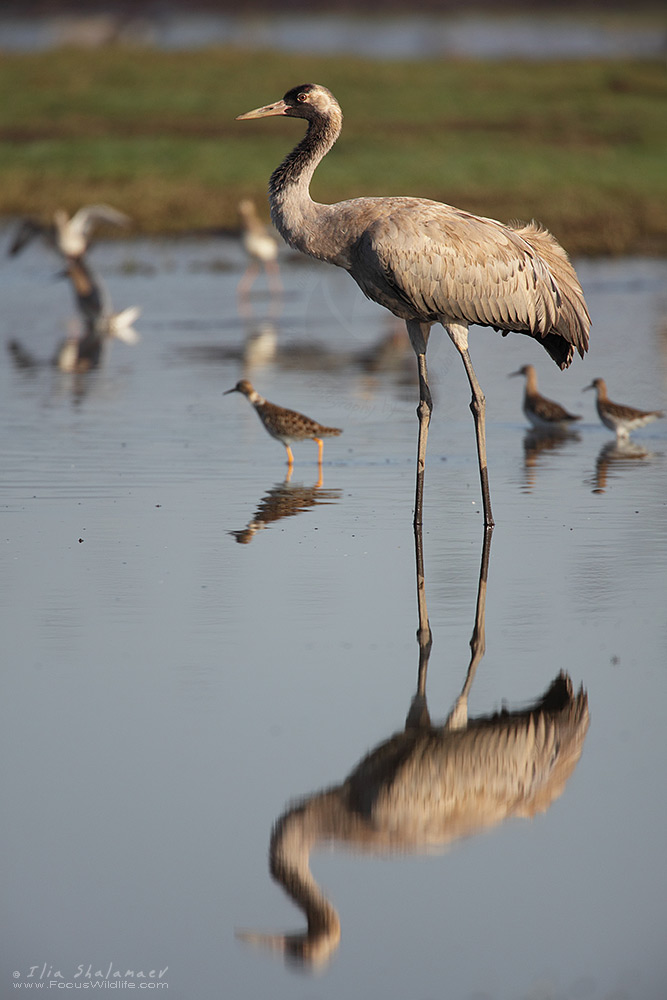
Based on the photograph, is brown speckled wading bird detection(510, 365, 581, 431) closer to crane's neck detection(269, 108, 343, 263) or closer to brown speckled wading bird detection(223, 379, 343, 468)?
brown speckled wading bird detection(223, 379, 343, 468)

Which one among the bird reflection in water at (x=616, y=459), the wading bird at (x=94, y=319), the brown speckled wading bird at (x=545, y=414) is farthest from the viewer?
the wading bird at (x=94, y=319)

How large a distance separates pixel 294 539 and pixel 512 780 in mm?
3407

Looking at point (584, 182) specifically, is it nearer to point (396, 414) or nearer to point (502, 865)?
point (396, 414)

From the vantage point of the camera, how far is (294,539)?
8.41 meters

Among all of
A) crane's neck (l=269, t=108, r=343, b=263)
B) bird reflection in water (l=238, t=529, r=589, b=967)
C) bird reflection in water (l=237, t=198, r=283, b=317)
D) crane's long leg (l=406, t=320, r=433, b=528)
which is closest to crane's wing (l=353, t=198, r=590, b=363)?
crane's long leg (l=406, t=320, r=433, b=528)

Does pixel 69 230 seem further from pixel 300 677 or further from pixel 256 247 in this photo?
pixel 300 677

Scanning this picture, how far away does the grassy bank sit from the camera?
30.2 meters

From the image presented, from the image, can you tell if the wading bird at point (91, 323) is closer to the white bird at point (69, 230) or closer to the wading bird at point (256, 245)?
the white bird at point (69, 230)

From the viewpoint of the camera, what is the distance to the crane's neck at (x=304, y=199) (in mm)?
9086

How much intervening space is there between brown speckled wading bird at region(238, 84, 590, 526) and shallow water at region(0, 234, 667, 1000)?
36.5 inches

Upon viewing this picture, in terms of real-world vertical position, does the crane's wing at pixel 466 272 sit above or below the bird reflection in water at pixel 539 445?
above

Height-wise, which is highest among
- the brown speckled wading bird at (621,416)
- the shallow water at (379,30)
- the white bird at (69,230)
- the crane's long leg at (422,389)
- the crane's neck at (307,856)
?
the shallow water at (379,30)

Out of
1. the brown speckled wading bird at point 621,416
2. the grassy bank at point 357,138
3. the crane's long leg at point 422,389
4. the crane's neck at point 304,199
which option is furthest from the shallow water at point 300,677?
the grassy bank at point 357,138

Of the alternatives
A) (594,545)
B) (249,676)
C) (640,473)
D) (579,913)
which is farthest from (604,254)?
(579,913)
